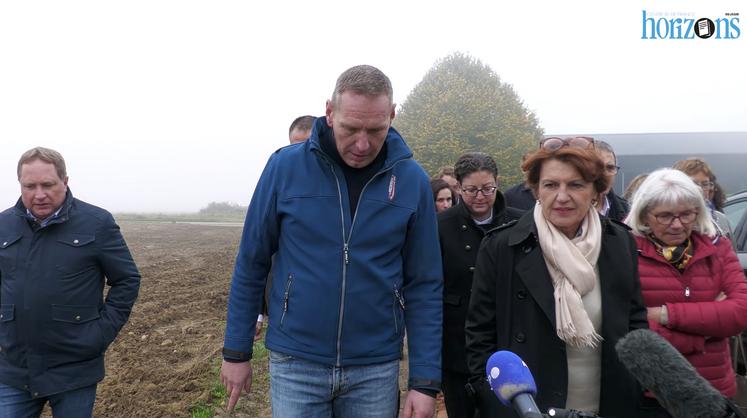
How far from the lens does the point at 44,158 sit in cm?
336

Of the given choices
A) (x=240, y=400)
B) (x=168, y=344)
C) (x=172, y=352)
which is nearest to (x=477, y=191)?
(x=240, y=400)

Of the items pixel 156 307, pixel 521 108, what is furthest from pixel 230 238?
pixel 156 307

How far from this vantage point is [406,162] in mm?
2633

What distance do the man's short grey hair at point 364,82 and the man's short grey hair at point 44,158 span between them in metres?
1.87

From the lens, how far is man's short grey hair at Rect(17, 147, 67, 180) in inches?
132

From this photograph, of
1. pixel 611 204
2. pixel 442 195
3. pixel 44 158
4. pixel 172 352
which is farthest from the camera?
pixel 172 352

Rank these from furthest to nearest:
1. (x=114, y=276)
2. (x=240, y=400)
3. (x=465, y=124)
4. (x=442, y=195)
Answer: (x=465, y=124) < (x=240, y=400) < (x=442, y=195) < (x=114, y=276)

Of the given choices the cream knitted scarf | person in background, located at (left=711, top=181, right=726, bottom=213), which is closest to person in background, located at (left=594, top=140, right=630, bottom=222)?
person in background, located at (left=711, top=181, right=726, bottom=213)

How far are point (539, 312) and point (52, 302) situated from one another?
249cm

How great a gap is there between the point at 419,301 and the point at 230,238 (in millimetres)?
21538

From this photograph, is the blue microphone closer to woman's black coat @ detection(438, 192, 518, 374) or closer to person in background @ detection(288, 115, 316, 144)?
woman's black coat @ detection(438, 192, 518, 374)

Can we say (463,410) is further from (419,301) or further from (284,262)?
(284,262)

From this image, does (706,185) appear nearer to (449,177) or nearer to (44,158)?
(449,177)

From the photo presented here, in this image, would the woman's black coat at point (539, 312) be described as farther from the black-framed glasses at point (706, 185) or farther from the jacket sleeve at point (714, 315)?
the black-framed glasses at point (706, 185)
